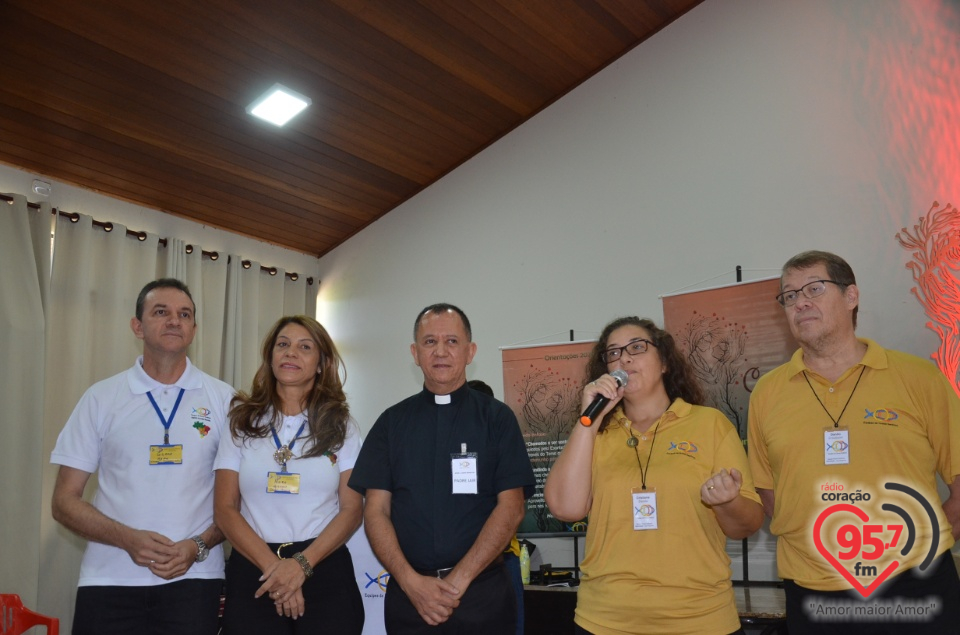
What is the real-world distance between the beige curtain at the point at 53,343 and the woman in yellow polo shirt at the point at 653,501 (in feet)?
11.5

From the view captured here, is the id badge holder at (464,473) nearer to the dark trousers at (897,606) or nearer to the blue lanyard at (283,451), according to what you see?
the blue lanyard at (283,451)

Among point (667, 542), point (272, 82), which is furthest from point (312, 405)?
point (272, 82)

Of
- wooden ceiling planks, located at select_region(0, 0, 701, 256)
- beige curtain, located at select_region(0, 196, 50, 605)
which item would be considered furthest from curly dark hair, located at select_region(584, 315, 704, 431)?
beige curtain, located at select_region(0, 196, 50, 605)

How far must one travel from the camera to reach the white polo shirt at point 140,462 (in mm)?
2365

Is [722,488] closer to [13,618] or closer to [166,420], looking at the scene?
[166,420]

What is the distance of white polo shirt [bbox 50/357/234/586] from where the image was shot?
7.76 ft

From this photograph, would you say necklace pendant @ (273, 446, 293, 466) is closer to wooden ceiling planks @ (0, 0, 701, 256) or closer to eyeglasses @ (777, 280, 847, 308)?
eyeglasses @ (777, 280, 847, 308)

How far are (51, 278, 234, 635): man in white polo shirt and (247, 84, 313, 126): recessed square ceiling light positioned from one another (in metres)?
2.14

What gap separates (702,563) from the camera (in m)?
1.91

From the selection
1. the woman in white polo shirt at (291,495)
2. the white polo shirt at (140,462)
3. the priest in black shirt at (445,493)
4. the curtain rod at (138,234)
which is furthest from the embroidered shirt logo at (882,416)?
the curtain rod at (138,234)

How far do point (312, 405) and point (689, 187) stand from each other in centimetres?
295

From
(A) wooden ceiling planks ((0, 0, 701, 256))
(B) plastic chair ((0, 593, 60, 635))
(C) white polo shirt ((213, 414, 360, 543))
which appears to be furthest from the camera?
(A) wooden ceiling planks ((0, 0, 701, 256))

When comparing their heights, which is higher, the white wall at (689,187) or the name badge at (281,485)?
the white wall at (689,187)

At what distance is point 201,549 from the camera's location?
2.39 meters
